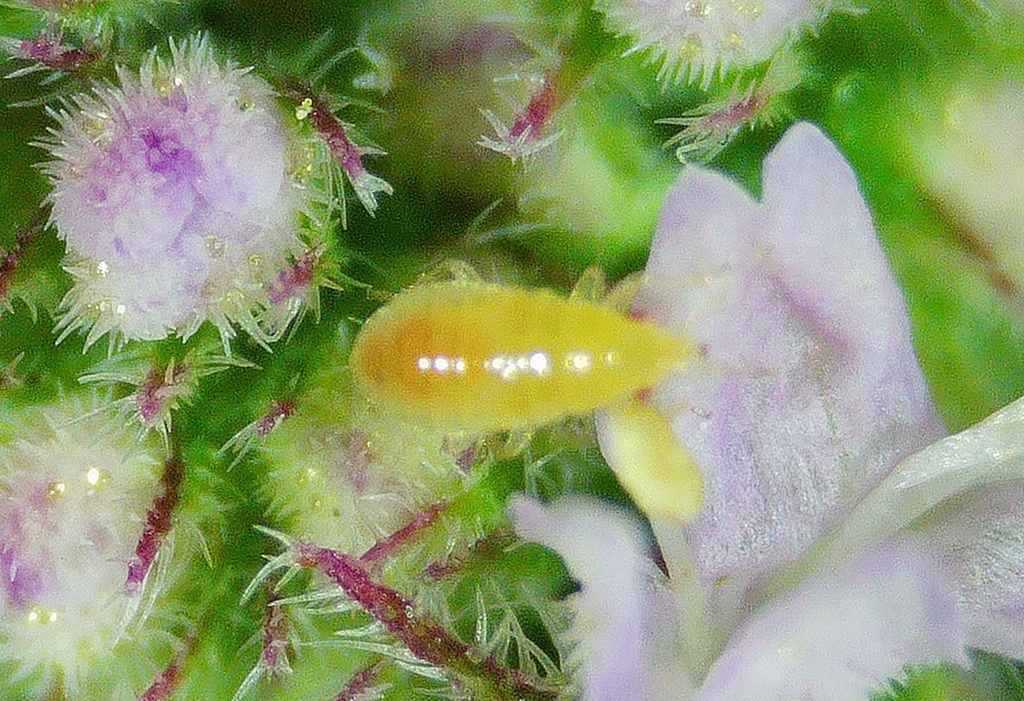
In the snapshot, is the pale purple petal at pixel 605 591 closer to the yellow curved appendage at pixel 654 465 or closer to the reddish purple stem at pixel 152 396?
the yellow curved appendage at pixel 654 465

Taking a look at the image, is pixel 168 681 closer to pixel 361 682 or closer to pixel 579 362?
pixel 361 682

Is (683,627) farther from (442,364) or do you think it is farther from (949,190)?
(949,190)

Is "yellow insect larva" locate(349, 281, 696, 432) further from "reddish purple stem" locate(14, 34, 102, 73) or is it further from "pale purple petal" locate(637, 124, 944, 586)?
"reddish purple stem" locate(14, 34, 102, 73)

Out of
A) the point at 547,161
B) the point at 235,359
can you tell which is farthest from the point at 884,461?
the point at 235,359

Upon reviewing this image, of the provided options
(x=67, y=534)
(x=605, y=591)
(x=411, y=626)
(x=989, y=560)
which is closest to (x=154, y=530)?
(x=67, y=534)

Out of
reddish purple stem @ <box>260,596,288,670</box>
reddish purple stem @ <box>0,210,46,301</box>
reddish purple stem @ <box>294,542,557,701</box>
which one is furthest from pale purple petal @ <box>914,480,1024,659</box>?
reddish purple stem @ <box>0,210,46,301</box>

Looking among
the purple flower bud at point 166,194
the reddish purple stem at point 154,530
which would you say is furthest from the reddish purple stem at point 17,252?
the reddish purple stem at point 154,530

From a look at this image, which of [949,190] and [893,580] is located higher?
[949,190]
